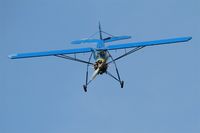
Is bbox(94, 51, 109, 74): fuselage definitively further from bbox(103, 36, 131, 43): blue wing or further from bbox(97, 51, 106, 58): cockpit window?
bbox(103, 36, 131, 43): blue wing

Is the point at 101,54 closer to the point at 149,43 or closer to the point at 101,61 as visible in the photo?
the point at 101,61

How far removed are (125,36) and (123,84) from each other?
16014 mm

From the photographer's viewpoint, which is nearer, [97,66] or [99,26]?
[97,66]

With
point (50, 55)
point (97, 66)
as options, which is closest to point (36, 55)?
point (50, 55)

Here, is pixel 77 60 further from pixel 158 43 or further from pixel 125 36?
pixel 125 36

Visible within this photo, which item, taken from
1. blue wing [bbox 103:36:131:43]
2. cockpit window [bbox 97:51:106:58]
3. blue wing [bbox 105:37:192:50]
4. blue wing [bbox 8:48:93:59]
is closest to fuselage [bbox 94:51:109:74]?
cockpit window [bbox 97:51:106:58]

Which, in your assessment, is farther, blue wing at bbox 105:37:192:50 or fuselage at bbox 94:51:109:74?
blue wing at bbox 105:37:192:50

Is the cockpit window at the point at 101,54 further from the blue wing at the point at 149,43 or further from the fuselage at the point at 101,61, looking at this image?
the blue wing at the point at 149,43

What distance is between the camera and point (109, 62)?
92.1m

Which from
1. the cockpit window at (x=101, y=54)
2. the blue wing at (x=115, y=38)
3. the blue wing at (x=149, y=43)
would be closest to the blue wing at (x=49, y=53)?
the cockpit window at (x=101, y=54)

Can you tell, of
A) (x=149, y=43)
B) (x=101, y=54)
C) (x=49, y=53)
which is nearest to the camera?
(x=101, y=54)

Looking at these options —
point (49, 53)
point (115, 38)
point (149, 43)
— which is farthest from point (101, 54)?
point (115, 38)

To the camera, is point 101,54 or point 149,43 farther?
point 149,43

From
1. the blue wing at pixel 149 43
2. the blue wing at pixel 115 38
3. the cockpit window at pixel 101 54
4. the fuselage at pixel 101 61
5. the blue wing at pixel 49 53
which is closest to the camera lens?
the fuselage at pixel 101 61
